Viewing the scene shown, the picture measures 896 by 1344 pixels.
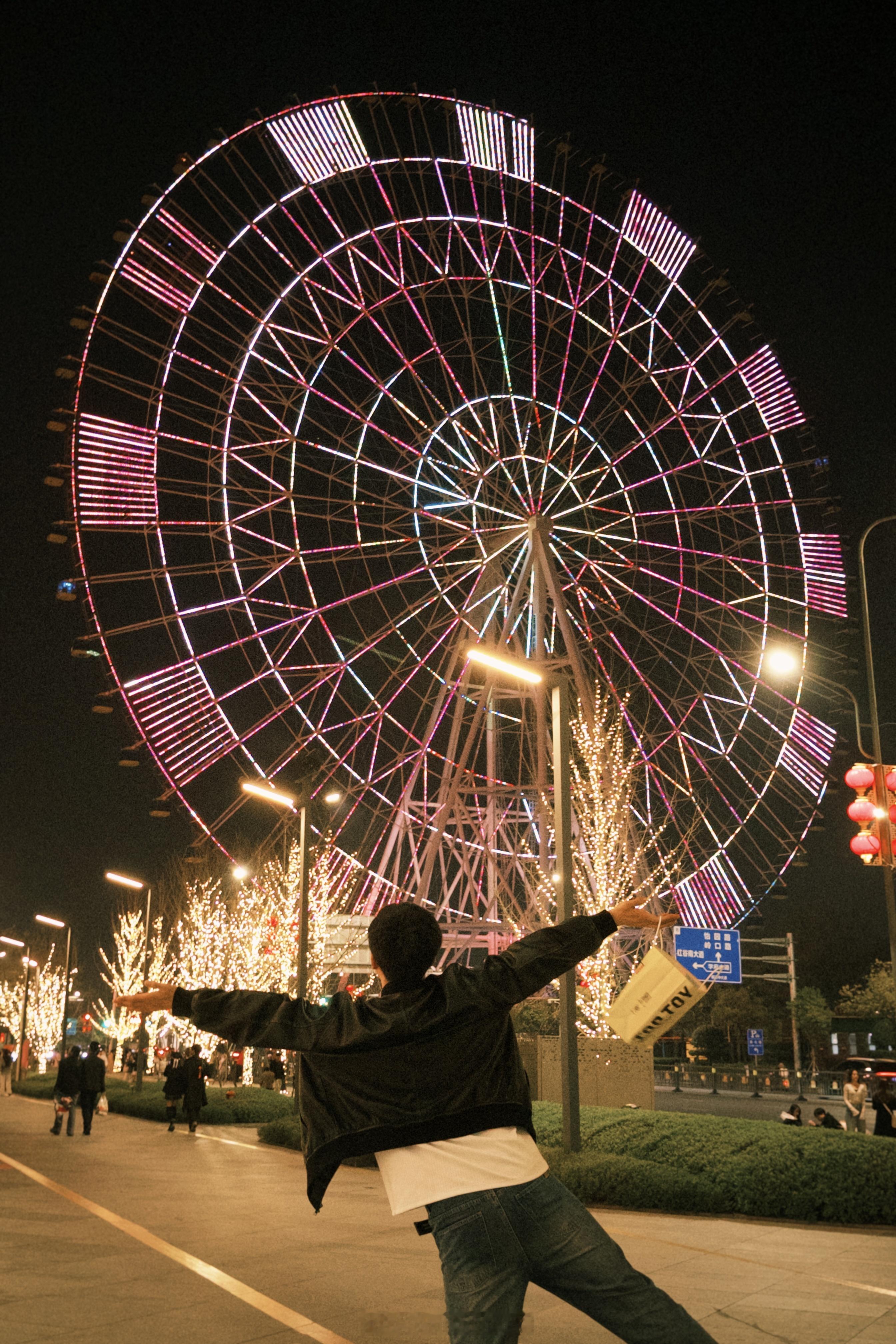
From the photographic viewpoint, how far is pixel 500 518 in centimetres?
2336

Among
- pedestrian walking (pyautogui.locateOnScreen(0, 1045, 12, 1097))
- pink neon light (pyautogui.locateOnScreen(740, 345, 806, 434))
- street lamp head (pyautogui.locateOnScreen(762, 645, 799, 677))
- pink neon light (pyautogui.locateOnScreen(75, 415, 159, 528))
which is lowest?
pedestrian walking (pyautogui.locateOnScreen(0, 1045, 12, 1097))

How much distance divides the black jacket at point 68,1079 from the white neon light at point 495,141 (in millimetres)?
18181

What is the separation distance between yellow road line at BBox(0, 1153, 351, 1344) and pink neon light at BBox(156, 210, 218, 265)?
1560 cm

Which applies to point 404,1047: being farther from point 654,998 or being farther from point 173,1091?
point 173,1091

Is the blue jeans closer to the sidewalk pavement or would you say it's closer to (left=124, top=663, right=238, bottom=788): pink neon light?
the sidewalk pavement

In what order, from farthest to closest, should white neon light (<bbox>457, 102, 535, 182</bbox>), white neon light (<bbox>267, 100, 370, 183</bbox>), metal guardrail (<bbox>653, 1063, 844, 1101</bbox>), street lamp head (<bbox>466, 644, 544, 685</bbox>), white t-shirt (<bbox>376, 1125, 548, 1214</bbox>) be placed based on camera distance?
metal guardrail (<bbox>653, 1063, 844, 1101</bbox>) < white neon light (<bbox>457, 102, 535, 182</bbox>) < white neon light (<bbox>267, 100, 370, 183</bbox>) < street lamp head (<bbox>466, 644, 544, 685</bbox>) < white t-shirt (<bbox>376, 1125, 548, 1214</bbox>)

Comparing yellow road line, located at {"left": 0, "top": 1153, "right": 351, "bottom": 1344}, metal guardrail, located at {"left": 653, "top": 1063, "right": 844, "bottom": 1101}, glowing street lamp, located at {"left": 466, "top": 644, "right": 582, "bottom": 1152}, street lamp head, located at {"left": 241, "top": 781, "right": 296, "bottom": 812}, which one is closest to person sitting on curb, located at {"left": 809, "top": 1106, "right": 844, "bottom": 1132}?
glowing street lamp, located at {"left": 466, "top": 644, "right": 582, "bottom": 1152}

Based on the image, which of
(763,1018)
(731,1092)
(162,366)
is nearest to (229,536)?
(162,366)

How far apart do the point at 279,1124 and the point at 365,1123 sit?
16.3 m

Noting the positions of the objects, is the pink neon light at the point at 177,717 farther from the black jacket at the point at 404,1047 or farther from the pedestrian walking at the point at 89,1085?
the black jacket at the point at 404,1047

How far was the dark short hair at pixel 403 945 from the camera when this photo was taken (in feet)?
11.0

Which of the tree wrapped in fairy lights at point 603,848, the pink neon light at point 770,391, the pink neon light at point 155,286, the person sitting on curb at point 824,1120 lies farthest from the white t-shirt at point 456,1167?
the pink neon light at point 770,391

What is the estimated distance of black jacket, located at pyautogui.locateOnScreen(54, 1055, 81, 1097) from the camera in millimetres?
19703

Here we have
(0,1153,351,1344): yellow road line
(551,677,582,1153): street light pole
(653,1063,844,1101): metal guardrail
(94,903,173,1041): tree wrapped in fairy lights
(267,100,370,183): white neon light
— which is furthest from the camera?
(94,903,173,1041): tree wrapped in fairy lights
